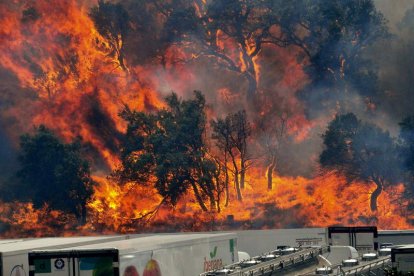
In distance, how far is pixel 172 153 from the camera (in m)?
90.5

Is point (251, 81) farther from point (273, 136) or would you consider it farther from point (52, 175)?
point (52, 175)

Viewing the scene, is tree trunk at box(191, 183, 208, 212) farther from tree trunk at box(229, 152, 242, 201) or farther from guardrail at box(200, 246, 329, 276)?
guardrail at box(200, 246, 329, 276)

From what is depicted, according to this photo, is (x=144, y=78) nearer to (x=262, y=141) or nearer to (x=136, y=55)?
(x=136, y=55)

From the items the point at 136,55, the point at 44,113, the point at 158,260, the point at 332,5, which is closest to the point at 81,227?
the point at 44,113

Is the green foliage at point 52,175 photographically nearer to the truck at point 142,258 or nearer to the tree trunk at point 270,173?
the tree trunk at point 270,173

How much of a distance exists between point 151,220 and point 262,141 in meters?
12.1

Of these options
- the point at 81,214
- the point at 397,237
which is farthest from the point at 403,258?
the point at 81,214

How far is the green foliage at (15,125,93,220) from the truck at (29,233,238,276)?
44.8 metres

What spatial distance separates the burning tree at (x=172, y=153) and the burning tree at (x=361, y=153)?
34.5 feet

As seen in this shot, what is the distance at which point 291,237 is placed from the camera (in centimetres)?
5838

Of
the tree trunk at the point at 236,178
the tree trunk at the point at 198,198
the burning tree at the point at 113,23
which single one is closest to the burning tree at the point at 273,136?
the tree trunk at the point at 236,178

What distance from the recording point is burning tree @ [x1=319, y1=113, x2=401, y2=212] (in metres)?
87.9

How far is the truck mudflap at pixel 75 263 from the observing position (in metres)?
32.6

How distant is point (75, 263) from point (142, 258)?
395cm
